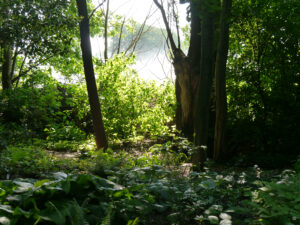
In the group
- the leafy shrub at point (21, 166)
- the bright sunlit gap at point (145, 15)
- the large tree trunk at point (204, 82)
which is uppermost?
the bright sunlit gap at point (145, 15)

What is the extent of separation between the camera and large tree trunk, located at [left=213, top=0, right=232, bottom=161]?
240 inches

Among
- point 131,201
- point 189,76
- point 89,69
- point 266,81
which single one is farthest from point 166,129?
point 131,201

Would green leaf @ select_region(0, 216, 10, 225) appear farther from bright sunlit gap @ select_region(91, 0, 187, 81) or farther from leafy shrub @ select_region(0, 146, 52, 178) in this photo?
bright sunlit gap @ select_region(91, 0, 187, 81)

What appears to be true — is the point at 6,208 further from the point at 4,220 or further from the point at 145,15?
the point at 145,15

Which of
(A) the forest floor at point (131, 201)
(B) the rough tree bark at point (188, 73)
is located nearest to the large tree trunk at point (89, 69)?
(B) the rough tree bark at point (188, 73)

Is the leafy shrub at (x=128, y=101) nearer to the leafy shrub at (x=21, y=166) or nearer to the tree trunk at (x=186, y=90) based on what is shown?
the tree trunk at (x=186, y=90)

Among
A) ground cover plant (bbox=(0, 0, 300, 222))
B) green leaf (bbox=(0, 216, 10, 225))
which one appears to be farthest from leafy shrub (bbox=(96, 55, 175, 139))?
green leaf (bbox=(0, 216, 10, 225))

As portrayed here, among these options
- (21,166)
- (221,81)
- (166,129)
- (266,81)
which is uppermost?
(266,81)

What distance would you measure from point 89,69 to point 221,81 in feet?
11.9

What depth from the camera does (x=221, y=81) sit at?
652cm

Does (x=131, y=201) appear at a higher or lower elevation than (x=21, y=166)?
higher

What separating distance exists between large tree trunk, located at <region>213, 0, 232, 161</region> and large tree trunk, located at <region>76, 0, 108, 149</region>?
10.5ft

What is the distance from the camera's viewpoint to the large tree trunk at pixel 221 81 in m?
6.10

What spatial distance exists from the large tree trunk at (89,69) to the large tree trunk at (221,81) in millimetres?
3194
